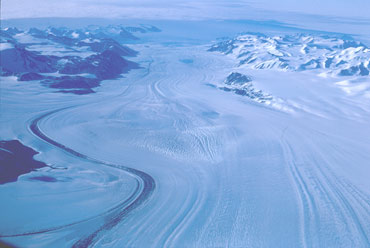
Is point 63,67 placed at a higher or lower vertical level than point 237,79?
lower

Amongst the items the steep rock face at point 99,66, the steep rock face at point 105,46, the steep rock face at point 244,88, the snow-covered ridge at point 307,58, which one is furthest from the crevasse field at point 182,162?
the steep rock face at point 105,46

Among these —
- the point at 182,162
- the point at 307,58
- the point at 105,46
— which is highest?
the point at 307,58

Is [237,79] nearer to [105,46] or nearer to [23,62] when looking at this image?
[23,62]

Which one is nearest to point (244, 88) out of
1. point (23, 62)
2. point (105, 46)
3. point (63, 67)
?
point (63, 67)

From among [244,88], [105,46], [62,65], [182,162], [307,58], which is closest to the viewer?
[182,162]

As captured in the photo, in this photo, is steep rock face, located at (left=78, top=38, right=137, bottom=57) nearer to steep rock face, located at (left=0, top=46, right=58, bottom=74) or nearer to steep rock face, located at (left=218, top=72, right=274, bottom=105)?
steep rock face, located at (left=0, top=46, right=58, bottom=74)

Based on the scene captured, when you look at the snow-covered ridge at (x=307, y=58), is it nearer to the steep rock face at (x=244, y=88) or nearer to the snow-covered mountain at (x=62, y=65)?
the steep rock face at (x=244, y=88)

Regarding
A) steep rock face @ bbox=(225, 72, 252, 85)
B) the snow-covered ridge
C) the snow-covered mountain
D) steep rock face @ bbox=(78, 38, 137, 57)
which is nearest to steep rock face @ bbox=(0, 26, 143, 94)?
the snow-covered mountain

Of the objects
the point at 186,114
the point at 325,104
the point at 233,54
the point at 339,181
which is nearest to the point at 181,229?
the point at 339,181

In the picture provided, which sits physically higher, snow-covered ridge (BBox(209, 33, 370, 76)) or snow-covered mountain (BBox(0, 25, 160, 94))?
snow-covered ridge (BBox(209, 33, 370, 76))
